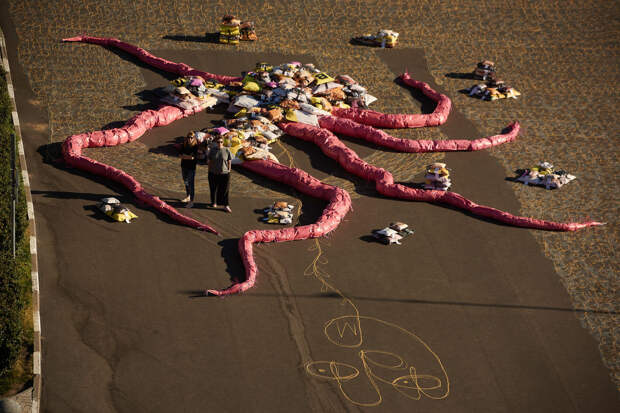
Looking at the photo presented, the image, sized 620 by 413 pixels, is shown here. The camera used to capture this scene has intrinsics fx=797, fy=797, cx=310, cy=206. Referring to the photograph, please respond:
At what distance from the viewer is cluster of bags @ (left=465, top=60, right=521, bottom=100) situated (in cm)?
3042

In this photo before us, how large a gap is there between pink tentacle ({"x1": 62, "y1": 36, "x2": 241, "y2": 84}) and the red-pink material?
18.4 ft

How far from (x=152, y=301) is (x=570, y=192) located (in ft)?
44.5

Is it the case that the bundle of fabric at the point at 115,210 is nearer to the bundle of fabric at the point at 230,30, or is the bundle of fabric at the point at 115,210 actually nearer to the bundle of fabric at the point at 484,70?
the bundle of fabric at the point at 230,30

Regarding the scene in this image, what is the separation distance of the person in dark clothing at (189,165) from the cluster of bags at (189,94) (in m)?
5.24

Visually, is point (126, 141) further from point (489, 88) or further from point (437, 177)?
point (489, 88)

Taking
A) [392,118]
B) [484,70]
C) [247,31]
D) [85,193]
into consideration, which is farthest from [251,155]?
[484,70]

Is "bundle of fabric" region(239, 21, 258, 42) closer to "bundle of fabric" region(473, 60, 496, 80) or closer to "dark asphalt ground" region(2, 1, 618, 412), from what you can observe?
"bundle of fabric" region(473, 60, 496, 80)

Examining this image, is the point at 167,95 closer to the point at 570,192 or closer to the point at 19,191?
the point at 19,191

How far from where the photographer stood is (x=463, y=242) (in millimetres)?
21578

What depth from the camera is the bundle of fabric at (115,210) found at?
20.6 m

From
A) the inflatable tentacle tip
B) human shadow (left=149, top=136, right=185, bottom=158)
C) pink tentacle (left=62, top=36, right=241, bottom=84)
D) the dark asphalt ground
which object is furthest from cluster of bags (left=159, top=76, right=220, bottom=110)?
the inflatable tentacle tip

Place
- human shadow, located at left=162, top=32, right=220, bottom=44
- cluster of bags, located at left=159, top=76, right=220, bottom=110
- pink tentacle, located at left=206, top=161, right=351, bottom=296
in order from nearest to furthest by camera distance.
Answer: pink tentacle, located at left=206, top=161, right=351, bottom=296, cluster of bags, located at left=159, top=76, right=220, bottom=110, human shadow, located at left=162, top=32, right=220, bottom=44

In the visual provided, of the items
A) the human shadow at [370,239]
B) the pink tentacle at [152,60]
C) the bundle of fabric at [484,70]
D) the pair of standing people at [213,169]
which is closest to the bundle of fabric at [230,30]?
the pink tentacle at [152,60]

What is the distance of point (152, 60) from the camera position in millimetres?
30172
